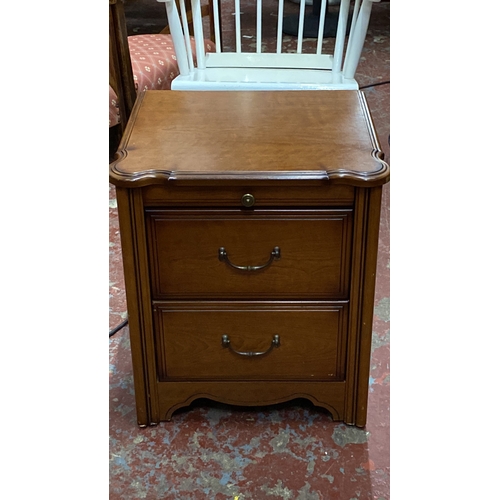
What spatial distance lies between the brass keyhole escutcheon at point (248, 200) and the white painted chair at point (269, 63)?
89cm

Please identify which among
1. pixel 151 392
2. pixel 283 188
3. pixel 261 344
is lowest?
pixel 151 392

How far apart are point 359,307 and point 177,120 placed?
22.7 inches

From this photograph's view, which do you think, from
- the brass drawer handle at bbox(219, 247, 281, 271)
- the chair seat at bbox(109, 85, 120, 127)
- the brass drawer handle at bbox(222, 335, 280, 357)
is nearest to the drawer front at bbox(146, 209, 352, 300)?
the brass drawer handle at bbox(219, 247, 281, 271)

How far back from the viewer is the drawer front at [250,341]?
1.27 m

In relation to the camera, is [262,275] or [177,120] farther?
[177,120]

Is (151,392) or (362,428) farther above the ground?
(151,392)

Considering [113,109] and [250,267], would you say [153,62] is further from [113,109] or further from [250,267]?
[250,267]

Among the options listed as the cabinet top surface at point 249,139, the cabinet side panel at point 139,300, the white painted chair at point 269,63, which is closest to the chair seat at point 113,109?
the white painted chair at point 269,63

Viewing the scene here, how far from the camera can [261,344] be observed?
51.4 inches

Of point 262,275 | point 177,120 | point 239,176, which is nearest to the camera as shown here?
point 239,176

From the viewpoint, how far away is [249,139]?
1257mm

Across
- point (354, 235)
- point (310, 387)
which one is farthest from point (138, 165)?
point (310, 387)

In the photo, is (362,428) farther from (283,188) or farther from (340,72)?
(340,72)

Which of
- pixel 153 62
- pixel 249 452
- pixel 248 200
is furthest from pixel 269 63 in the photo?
pixel 249 452
